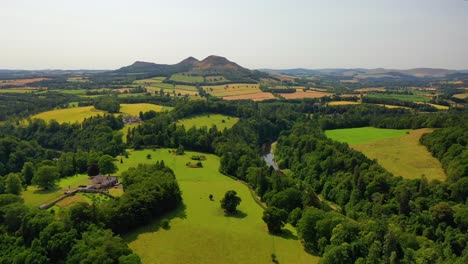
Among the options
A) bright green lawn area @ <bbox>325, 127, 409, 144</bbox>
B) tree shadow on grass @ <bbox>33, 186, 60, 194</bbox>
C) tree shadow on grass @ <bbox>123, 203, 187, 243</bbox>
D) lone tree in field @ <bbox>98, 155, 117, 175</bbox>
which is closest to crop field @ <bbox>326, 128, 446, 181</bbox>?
bright green lawn area @ <bbox>325, 127, 409, 144</bbox>

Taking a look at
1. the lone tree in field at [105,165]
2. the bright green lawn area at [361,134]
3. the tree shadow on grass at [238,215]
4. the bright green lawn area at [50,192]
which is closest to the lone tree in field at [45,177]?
the bright green lawn area at [50,192]

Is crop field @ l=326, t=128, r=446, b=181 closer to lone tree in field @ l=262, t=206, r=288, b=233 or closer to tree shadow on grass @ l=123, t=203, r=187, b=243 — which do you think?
lone tree in field @ l=262, t=206, r=288, b=233

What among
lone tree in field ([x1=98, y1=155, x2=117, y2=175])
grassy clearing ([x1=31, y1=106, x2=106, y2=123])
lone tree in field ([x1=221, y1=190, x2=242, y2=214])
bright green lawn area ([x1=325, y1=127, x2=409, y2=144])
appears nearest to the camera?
lone tree in field ([x1=221, y1=190, x2=242, y2=214])

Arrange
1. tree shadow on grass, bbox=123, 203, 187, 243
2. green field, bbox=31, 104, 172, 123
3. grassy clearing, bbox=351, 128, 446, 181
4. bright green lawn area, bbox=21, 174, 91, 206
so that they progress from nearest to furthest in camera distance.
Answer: tree shadow on grass, bbox=123, 203, 187, 243
bright green lawn area, bbox=21, 174, 91, 206
grassy clearing, bbox=351, 128, 446, 181
green field, bbox=31, 104, 172, 123

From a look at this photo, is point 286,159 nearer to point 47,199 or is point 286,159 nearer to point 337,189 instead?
point 337,189

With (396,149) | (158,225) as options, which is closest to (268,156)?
(396,149)

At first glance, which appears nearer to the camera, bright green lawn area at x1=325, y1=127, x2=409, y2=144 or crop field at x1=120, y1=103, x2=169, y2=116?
bright green lawn area at x1=325, y1=127, x2=409, y2=144

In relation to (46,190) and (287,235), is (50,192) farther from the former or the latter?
(287,235)
